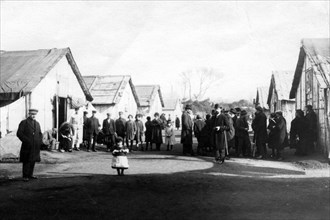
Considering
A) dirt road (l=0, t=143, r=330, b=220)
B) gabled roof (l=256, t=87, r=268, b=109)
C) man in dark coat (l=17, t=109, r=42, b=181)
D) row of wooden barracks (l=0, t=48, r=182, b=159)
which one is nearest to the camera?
dirt road (l=0, t=143, r=330, b=220)

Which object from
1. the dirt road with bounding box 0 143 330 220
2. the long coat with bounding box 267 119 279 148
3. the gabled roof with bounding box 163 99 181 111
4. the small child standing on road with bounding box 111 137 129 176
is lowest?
the dirt road with bounding box 0 143 330 220

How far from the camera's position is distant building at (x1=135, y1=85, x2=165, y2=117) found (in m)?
41.1

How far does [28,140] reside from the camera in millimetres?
9672

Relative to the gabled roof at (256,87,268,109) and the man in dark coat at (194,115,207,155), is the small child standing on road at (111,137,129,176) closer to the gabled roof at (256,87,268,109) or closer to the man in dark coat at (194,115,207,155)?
the man in dark coat at (194,115,207,155)

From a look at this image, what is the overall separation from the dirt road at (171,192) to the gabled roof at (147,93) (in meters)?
29.5

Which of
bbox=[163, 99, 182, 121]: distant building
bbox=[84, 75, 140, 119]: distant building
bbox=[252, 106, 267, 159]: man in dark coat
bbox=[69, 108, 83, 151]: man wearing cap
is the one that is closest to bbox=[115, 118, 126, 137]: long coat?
bbox=[69, 108, 83, 151]: man wearing cap

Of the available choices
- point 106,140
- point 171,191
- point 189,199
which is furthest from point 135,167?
point 106,140

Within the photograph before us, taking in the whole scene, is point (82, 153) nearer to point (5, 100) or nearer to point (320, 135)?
point (5, 100)

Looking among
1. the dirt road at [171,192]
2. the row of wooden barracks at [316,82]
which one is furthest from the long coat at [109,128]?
the row of wooden barracks at [316,82]

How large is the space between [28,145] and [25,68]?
9459mm

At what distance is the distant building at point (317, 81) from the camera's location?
1326 centimetres

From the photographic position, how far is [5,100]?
16.2 meters

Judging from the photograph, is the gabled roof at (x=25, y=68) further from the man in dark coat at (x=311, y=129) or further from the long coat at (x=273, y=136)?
the man in dark coat at (x=311, y=129)

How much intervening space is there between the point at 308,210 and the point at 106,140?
1440 centimetres
